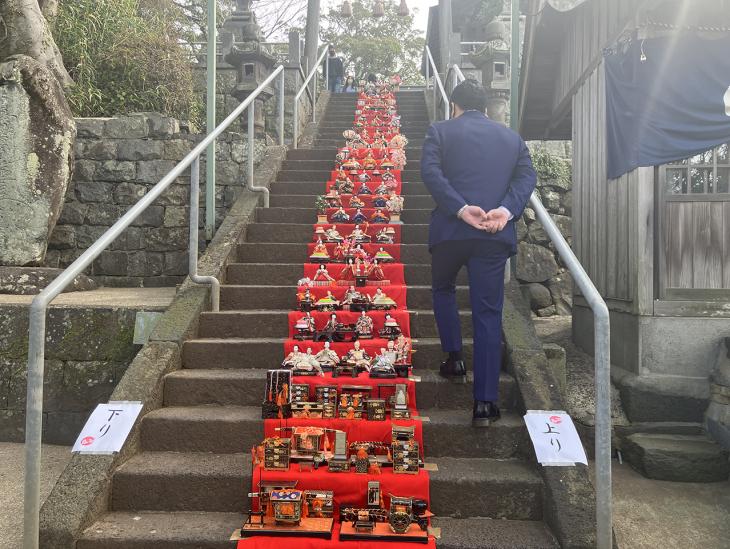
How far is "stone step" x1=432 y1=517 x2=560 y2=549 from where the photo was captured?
7.88 ft

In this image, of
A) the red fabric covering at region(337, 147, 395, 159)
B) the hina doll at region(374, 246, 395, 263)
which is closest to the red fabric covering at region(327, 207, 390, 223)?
the hina doll at region(374, 246, 395, 263)

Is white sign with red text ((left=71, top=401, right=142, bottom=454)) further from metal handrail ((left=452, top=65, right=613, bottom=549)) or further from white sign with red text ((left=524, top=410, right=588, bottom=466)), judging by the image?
metal handrail ((left=452, top=65, right=613, bottom=549))

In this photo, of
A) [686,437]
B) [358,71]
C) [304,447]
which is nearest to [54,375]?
[304,447]

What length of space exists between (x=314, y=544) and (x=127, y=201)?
5.99 metres

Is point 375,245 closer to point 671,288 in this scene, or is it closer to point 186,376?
point 186,376

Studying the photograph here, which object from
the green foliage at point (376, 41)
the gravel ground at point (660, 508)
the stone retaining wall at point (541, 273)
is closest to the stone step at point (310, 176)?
Result: the stone retaining wall at point (541, 273)

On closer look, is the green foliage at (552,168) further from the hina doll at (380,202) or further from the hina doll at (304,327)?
the hina doll at (304,327)

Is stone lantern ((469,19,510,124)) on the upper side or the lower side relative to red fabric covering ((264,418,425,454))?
upper

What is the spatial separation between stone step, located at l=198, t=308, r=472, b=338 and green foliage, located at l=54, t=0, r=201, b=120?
19.1 feet

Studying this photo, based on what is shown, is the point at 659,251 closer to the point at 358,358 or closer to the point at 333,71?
the point at 358,358

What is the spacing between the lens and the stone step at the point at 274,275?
14.9 feet

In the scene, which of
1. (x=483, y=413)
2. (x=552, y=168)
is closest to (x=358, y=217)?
(x=483, y=413)

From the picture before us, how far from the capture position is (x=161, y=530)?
98.8 inches

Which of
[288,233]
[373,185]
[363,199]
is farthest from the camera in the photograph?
[373,185]
